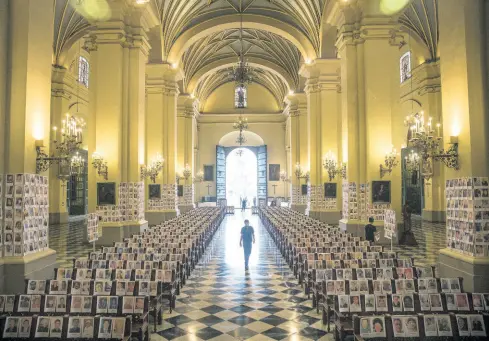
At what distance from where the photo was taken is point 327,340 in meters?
6.56

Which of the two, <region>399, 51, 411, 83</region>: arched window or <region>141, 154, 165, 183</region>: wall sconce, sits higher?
<region>399, 51, 411, 83</region>: arched window

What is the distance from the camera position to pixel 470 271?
25.4ft

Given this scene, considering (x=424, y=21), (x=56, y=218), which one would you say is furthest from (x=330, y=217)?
(x=56, y=218)

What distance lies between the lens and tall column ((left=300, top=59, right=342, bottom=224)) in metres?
22.5

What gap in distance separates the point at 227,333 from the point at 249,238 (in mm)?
5649

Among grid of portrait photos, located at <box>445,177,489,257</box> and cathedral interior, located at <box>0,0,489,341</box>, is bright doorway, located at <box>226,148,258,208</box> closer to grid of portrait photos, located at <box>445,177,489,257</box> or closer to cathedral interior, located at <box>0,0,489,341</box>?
cathedral interior, located at <box>0,0,489,341</box>

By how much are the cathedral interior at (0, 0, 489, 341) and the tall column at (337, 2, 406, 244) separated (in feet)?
0.18

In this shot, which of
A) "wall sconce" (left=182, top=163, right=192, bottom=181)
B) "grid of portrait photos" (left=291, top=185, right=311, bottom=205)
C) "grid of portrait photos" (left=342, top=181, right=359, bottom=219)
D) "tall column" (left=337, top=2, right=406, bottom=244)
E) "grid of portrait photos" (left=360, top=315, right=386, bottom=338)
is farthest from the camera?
"wall sconce" (left=182, top=163, right=192, bottom=181)

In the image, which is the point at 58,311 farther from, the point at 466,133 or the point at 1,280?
the point at 466,133

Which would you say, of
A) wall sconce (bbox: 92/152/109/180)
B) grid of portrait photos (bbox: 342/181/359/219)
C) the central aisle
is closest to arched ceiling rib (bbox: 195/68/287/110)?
grid of portrait photos (bbox: 342/181/359/219)

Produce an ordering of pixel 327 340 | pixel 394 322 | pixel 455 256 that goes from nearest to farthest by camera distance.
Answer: pixel 394 322
pixel 327 340
pixel 455 256

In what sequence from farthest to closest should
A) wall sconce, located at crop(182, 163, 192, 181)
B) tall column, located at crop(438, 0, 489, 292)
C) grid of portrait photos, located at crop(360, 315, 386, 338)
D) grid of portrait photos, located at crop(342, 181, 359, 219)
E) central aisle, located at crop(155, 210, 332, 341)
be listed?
1. wall sconce, located at crop(182, 163, 192, 181)
2. grid of portrait photos, located at crop(342, 181, 359, 219)
3. tall column, located at crop(438, 0, 489, 292)
4. central aisle, located at crop(155, 210, 332, 341)
5. grid of portrait photos, located at crop(360, 315, 386, 338)

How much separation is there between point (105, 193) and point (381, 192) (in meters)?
10.3

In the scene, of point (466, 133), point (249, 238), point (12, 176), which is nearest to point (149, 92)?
point (249, 238)
